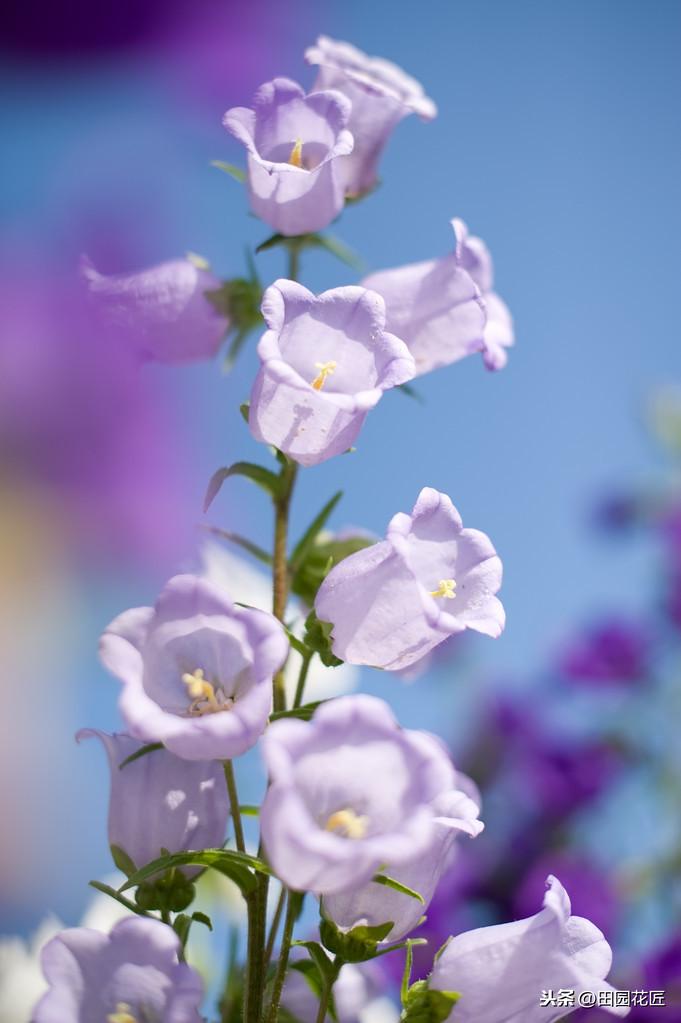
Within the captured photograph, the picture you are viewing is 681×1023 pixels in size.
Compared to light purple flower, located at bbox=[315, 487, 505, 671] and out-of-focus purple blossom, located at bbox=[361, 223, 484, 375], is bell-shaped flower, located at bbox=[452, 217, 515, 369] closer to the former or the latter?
out-of-focus purple blossom, located at bbox=[361, 223, 484, 375]

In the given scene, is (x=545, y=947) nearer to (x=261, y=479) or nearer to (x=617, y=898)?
(x=261, y=479)

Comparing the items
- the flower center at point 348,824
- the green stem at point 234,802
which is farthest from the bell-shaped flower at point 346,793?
the green stem at point 234,802

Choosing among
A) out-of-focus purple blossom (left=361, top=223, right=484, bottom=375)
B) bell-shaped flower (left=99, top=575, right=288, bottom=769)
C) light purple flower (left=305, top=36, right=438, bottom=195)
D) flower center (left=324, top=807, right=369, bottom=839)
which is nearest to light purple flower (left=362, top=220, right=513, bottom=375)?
out-of-focus purple blossom (left=361, top=223, right=484, bottom=375)

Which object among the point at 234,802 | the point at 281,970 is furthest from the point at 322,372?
Answer: the point at 281,970

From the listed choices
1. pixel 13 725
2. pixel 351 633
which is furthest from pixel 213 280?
pixel 13 725

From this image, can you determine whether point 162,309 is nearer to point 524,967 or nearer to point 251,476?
point 251,476
